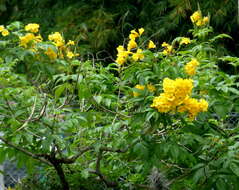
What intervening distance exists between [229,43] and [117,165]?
4639mm

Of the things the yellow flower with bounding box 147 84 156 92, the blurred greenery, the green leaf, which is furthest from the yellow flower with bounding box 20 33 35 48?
the blurred greenery

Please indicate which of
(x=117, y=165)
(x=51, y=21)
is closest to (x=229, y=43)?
(x=51, y=21)

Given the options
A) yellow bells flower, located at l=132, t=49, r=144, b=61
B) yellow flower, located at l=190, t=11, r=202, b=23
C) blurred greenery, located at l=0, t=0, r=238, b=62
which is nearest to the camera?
yellow bells flower, located at l=132, t=49, r=144, b=61

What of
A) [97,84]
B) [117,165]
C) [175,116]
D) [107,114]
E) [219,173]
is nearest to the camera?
[175,116]

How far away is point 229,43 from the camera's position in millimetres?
7484

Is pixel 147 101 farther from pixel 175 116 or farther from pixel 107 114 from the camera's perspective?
pixel 107 114

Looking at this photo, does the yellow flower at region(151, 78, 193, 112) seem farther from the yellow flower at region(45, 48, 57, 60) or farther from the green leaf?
the yellow flower at region(45, 48, 57, 60)

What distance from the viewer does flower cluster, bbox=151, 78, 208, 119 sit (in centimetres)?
204

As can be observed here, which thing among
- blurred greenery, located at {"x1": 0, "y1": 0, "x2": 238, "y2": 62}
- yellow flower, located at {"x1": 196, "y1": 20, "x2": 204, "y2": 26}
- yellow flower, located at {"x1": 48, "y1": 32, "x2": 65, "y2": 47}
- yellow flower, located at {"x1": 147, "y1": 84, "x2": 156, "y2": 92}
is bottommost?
blurred greenery, located at {"x1": 0, "y1": 0, "x2": 238, "y2": 62}

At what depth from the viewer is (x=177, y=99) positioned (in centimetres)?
207

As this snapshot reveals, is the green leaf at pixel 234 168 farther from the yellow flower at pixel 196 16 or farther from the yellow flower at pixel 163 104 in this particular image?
the yellow flower at pixel 196 16

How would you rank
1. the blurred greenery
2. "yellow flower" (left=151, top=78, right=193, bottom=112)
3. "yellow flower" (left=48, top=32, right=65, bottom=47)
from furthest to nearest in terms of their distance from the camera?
the blurred greenery → "yellow flower" (left=48, top=32, right=65, bottom=47) → "yellow flower" (left=151, top=78, right=193, bottom=112)

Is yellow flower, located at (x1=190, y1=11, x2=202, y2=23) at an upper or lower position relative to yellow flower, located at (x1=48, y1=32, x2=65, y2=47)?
lower

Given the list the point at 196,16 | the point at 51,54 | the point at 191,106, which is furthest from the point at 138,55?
the point at 196,16
